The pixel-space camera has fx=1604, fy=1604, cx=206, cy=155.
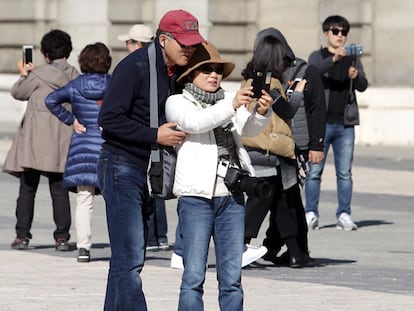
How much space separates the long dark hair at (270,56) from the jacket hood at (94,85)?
1.05 m

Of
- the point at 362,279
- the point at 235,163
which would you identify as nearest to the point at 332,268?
the point at 362,279

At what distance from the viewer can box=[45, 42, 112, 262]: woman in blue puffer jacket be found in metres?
10.8

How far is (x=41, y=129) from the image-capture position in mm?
11961

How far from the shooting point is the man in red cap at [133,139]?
7.46 m

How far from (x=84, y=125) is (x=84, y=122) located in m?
0.02

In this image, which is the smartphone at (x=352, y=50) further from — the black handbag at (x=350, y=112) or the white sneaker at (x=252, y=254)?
the white sneaker at (x=252, y=254)

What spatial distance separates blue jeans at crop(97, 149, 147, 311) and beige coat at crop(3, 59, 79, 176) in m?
4.21

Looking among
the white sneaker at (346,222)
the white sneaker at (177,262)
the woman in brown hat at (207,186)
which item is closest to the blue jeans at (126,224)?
the woman in brown hat at (207,186)

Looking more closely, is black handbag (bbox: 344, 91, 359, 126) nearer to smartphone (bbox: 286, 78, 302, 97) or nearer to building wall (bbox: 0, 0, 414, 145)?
smartphone (bbox: 286, 78, 302, 97)

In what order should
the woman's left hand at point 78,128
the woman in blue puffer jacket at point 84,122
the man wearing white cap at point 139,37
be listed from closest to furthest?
1. the woman in blue puffer jacket at point 84,122
2. the woman's left hand at point 78,128
3. the man wearing white cap at point 139,37

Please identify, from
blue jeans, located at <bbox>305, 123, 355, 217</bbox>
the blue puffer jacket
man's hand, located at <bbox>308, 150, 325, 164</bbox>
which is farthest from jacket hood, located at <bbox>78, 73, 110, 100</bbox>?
blue jeans, located at <bbox>305, 123, 355, 217</bbox>

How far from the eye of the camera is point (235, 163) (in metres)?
7.72

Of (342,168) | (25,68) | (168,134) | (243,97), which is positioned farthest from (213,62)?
(342,168)

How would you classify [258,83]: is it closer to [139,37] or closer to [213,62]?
[213,62]
